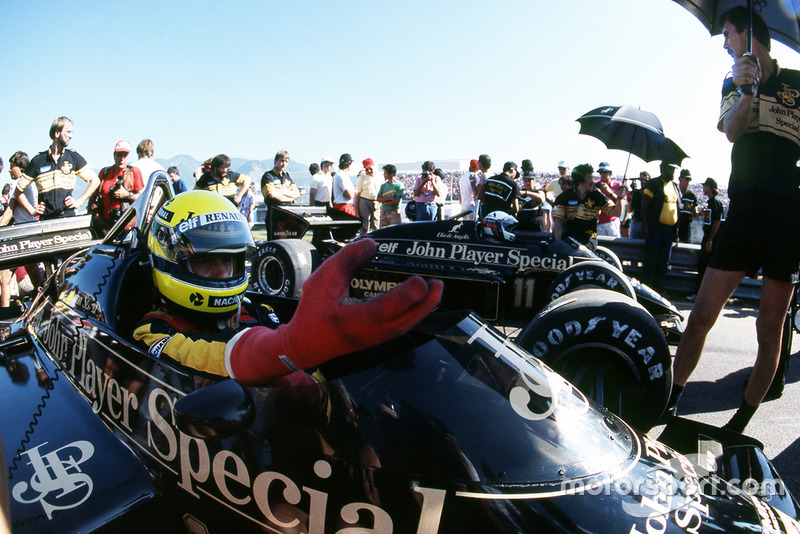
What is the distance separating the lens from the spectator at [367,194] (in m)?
A: 8.84

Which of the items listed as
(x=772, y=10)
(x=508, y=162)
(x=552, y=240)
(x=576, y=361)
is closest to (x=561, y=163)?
(x=508, y=162)

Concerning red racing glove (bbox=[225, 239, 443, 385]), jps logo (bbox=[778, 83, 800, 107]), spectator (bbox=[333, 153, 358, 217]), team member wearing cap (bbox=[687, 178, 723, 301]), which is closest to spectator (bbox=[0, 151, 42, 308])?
spectator (bbox=[333, 153, 358, 217])

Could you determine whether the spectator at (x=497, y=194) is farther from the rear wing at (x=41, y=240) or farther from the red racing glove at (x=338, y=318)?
the red racing glove at (x=338, y=318)

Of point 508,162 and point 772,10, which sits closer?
point 772,10

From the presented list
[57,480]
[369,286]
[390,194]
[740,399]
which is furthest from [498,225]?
[390,194]

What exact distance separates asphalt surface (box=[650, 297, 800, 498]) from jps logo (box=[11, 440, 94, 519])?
2.83m

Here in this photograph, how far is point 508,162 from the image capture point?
6648mm

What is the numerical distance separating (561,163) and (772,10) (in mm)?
7142

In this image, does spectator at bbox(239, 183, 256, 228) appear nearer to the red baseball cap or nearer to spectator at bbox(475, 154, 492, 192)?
the red baseball cap

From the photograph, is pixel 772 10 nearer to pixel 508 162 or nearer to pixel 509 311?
pixel 509 311

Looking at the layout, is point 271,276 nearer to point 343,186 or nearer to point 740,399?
point 343,186

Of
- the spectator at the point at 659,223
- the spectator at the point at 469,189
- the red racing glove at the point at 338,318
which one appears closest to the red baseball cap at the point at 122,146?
the spectator at the point at 469,189

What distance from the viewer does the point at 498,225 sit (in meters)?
4.62

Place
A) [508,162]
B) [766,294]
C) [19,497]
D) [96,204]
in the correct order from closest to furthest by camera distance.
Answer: [19,497] < [766,294] < [96,204] < [508,162]
